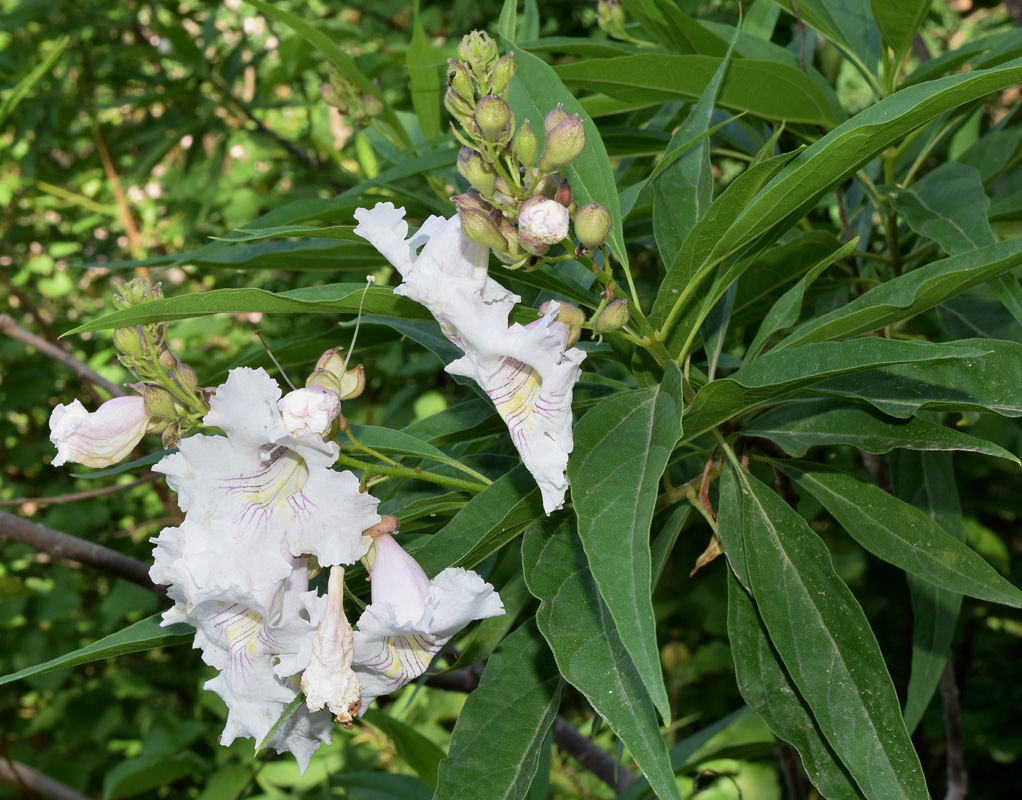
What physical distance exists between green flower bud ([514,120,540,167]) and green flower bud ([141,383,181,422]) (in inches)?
15.8

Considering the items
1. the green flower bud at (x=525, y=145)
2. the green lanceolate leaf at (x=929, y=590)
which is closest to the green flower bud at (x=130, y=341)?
the green flower bud at (x=525, y=145)

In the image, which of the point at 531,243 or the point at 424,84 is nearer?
the point at 531,243

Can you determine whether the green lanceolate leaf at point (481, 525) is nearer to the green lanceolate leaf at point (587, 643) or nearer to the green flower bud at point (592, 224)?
the green lanceolate leaf at point (587, 643)

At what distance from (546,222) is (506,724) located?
0.51 meters

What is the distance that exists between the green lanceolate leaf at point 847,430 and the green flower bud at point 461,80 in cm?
51

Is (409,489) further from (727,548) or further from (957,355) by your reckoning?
(957,355)

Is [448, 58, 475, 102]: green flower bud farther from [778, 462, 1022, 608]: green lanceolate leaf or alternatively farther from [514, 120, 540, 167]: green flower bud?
[778, 462, 1022, 608]: green lanceolate leaf

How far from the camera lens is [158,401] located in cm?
89

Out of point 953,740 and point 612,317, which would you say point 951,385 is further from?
point 953,740

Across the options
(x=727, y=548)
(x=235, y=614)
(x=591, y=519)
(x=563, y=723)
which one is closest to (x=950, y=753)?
(x=563, y=723)

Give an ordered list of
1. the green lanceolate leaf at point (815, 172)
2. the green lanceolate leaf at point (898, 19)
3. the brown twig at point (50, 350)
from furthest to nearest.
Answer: the brown twig at point (50, 350) < the green lanceolate leaf at point (898, 19) < the green lanceolate leaf at point (815, 172)

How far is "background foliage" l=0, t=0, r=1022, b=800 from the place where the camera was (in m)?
0.89

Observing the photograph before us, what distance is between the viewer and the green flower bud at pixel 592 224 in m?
0.87

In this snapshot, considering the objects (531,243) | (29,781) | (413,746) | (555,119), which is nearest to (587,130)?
(555,119)
